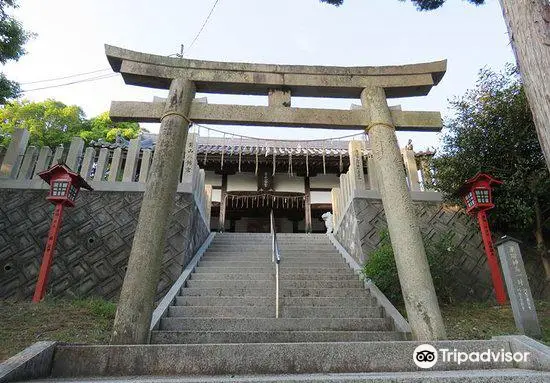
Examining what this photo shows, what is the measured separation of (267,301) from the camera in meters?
5.80

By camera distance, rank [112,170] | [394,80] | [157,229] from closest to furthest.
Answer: [157,229] → [394,80] → [112,170]

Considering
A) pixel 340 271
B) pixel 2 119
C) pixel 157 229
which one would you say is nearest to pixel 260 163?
pixel 340 271

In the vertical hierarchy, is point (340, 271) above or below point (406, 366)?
above

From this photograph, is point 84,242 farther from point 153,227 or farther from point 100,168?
point 153,227

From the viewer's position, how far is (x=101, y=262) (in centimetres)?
746

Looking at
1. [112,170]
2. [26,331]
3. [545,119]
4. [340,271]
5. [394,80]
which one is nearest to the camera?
[545,119]

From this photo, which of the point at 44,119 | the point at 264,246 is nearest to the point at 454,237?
the point at 264,246

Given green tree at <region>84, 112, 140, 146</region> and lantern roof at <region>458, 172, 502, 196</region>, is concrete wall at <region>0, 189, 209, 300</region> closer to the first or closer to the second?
lantern roof at <region>458, 172, 502, 196</region>

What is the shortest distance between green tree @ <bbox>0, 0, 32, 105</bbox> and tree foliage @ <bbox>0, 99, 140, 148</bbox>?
9.15 meters

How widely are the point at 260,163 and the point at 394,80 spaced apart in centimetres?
843

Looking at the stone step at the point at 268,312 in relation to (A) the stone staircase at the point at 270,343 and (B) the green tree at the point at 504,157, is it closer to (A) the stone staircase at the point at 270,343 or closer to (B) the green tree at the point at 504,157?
(A) the stone staircase at the point at 270,343

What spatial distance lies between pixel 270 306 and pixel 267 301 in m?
0.28

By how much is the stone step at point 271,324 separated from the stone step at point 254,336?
0.36 metres

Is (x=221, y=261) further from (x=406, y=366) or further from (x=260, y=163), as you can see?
(x=260, y=163)
